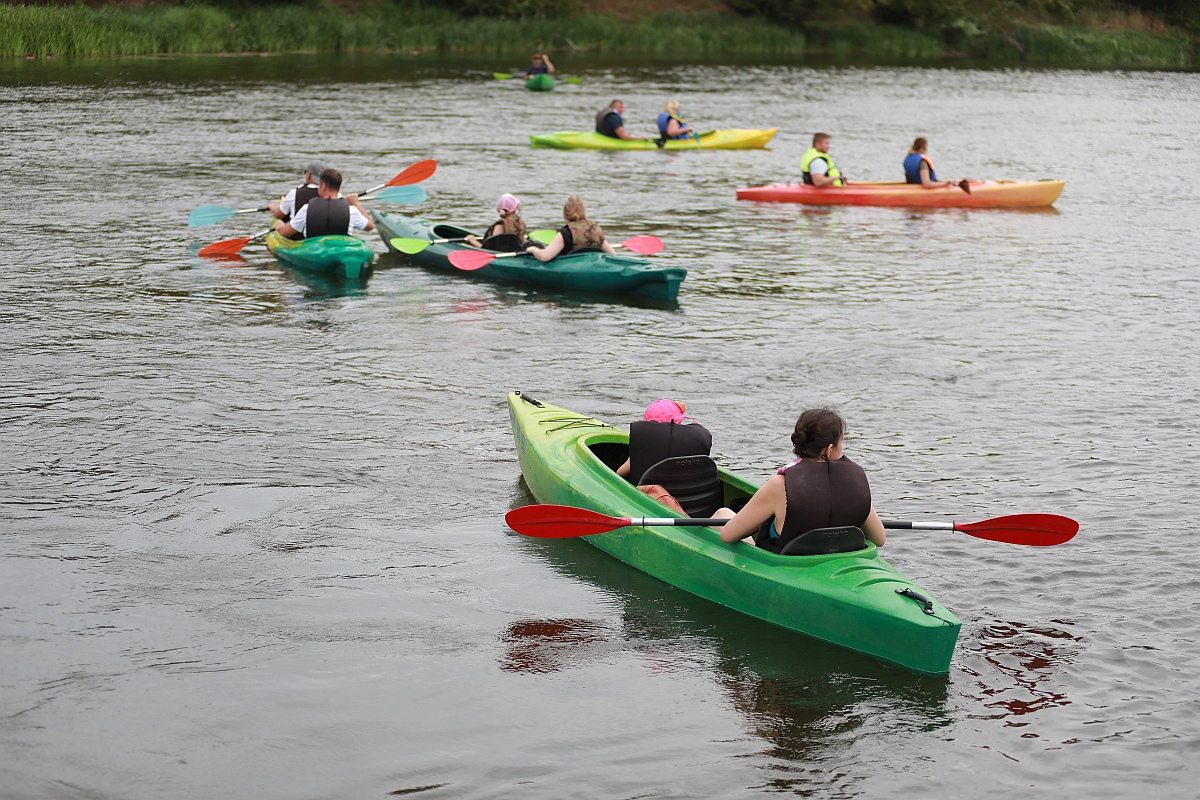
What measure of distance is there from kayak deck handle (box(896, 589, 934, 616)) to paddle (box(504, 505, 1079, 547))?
1.76ft

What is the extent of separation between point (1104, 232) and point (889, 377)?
809 cm

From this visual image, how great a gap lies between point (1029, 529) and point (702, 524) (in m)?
1.61

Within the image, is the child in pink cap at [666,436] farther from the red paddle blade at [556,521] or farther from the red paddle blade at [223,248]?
the red paddle blade at [223,248]

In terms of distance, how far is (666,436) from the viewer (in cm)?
672

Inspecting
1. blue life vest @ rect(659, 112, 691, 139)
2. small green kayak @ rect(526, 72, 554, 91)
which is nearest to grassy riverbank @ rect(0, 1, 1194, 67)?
small green kayak @ rect(526, 72, 554, 91)

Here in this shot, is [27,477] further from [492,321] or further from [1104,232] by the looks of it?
[1104,232]

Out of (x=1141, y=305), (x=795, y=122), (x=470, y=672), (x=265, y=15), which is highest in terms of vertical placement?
(x=265, y=15)

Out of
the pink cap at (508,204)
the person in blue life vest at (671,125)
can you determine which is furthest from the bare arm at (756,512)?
the person in blue life vest at (671,125)

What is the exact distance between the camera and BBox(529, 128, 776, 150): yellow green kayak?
22.5 metres

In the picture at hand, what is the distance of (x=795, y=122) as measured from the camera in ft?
88.7

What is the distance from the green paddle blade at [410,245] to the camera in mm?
13594

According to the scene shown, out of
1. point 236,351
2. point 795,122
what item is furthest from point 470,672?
point 795,122

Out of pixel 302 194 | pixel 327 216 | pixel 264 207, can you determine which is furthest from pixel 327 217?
pixel 264 207

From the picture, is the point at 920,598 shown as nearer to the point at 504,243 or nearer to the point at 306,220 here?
the point at 504,243
